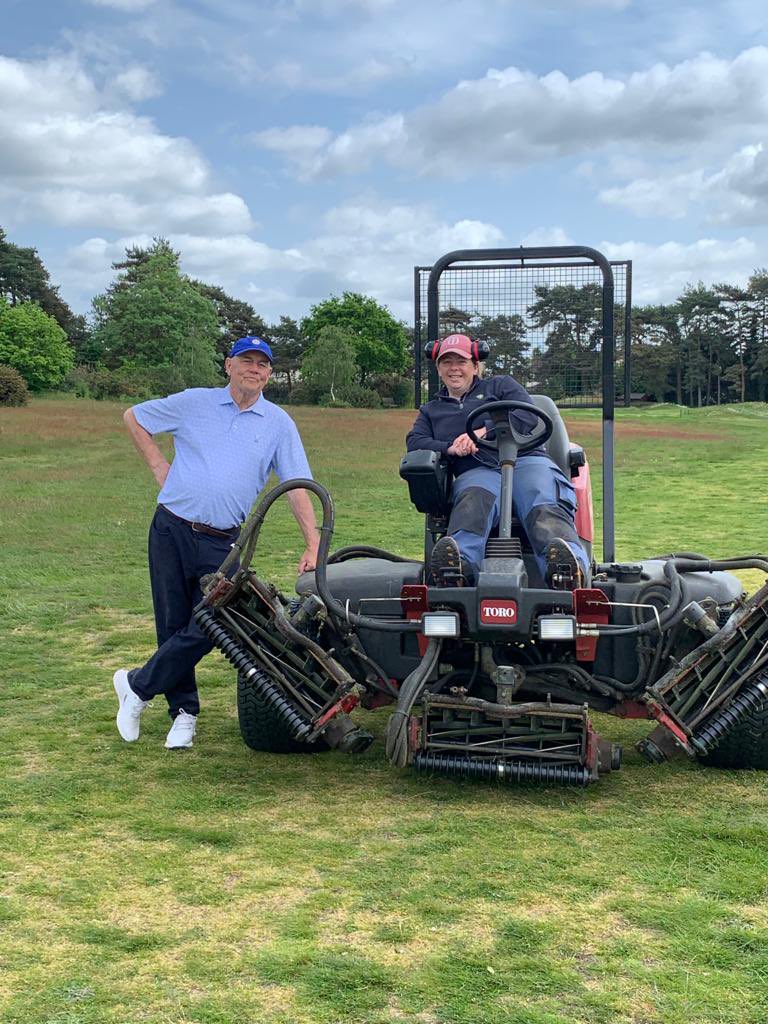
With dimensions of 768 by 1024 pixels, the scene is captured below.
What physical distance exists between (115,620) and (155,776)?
3.54m

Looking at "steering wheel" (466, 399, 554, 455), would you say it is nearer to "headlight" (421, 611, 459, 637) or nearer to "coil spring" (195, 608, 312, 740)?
"headlight" (421, 611, 459, 637)

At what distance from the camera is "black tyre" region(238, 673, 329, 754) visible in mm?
4770

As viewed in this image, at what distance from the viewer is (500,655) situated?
4410 millimetres

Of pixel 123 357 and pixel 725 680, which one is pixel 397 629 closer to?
pixel 725 680

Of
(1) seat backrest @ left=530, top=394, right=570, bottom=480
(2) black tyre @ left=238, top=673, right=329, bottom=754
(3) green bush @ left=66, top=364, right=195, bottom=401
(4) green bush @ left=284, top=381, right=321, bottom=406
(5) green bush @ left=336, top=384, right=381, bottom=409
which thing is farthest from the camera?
(4) green bush @ left=284, top=381, right=321, bottom=406

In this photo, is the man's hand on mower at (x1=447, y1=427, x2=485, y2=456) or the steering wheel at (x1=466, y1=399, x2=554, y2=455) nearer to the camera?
the steering wheel at (x1=466, y1=399, x2=554, y2=455)

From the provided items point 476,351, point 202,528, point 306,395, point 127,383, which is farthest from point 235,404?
point 306,395

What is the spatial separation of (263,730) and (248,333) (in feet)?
199

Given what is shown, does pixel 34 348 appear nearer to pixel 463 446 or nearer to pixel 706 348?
pixel 706 348

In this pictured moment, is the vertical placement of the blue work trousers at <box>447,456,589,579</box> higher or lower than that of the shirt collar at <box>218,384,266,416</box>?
lower

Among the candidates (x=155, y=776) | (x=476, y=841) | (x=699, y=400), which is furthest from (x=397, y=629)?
(x=699, y=400)

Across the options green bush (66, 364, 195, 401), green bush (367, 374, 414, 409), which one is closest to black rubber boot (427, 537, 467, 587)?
green bush (66, 364, 195, 401)

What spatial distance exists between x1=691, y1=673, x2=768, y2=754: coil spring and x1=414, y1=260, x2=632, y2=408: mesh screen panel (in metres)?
2.25

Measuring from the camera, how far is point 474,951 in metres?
3.08
